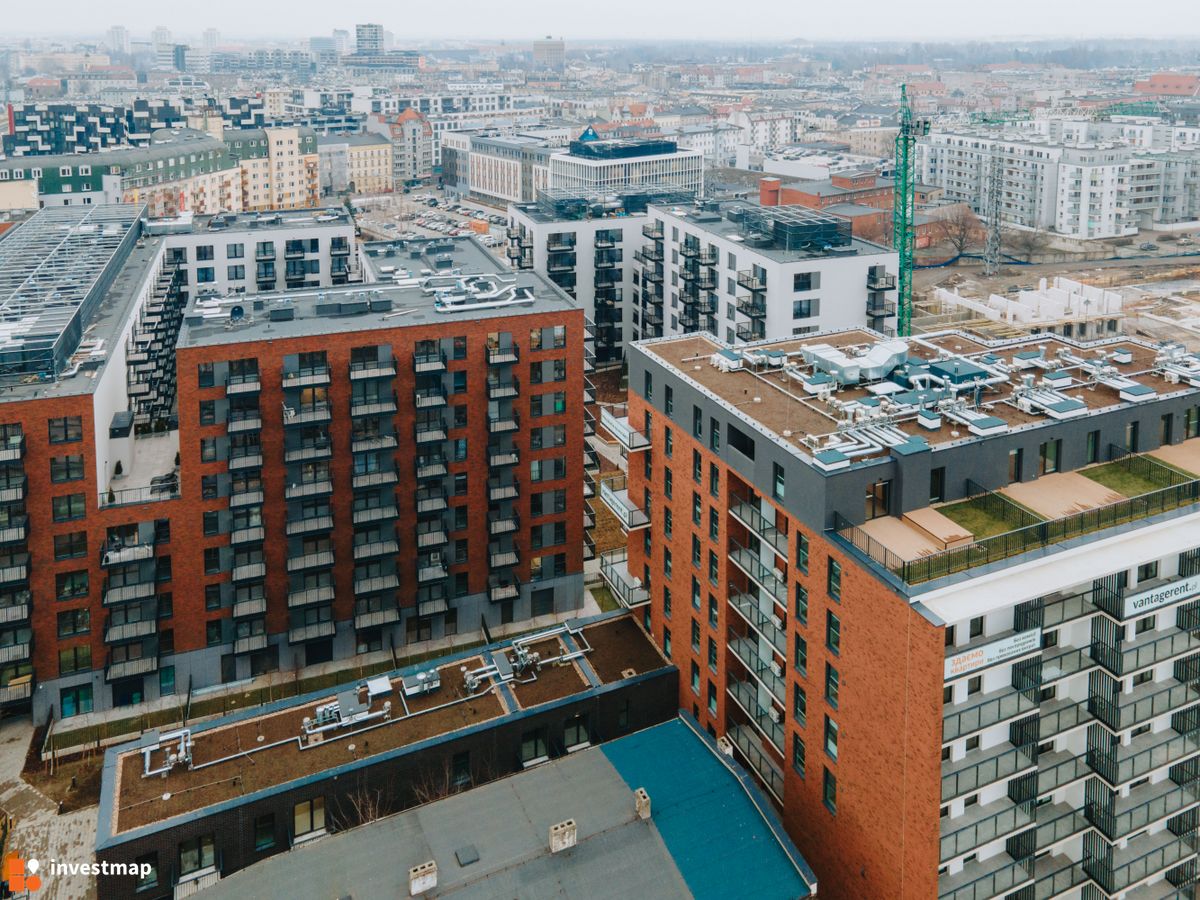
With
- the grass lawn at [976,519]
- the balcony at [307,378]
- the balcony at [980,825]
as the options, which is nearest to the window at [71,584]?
the balcony at [307,378]

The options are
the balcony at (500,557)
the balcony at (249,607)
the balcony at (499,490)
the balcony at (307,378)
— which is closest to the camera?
the balcony at (307,378)

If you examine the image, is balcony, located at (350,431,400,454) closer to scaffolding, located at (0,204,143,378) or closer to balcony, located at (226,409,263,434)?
balcony, located at (226,409,263,434)

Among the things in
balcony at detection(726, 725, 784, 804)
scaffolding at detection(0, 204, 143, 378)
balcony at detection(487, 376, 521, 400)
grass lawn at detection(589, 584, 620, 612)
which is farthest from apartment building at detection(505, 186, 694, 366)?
balcony at detection(726, 725, 784, 804)

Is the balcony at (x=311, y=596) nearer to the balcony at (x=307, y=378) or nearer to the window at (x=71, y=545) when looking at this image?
the window at (x=71, y=545)

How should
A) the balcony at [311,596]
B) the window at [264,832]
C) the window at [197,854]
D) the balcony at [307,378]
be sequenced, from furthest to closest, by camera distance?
the balcony at [311,596] < the balcony at [307,378] < the window at [264,832] < the window at [197,854]

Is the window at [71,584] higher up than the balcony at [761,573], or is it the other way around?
the balcony at [761,573]

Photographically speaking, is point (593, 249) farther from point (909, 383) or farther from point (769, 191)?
point (769, 191)
